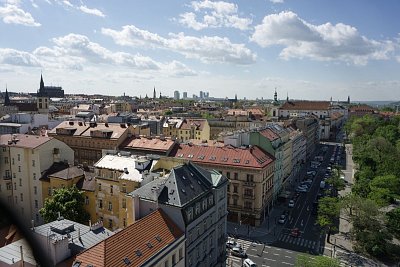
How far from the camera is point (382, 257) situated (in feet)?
170

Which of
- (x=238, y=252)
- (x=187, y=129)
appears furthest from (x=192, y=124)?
(x=238, y=252)

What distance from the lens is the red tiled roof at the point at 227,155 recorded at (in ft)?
207

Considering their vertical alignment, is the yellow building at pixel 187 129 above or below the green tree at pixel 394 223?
above

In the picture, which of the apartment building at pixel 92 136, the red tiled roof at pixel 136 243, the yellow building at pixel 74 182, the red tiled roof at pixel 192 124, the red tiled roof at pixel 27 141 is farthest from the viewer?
the red tiled roof at pixel 192 124

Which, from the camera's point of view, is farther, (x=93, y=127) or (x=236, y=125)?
(x=236, y=125)

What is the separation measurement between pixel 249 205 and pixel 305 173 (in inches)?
1855

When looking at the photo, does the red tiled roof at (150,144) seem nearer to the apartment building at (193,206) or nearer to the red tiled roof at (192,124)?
the apartment building at (193,206)

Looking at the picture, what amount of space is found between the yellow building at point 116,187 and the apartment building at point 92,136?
73.6 ft

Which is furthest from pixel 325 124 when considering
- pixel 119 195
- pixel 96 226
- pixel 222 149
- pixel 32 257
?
pixel 32 257

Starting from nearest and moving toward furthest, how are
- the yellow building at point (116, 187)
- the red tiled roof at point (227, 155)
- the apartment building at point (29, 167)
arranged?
the yellow building at point (116, 187) < the apartment building at point (29, 167) < the red tiled roof at point (227, 155)

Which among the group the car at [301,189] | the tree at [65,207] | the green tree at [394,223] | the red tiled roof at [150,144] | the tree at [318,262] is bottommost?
the car at [301,189]

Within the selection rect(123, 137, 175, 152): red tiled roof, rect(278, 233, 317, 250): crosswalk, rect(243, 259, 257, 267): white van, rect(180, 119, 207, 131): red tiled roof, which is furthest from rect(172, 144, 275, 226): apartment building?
rect(180, 119, 207, 131): red tiled roof

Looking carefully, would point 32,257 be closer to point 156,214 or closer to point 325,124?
point 156,214

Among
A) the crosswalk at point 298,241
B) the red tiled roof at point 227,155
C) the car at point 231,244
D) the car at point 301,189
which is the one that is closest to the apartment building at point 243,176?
the red tiled roof at point 227,155
